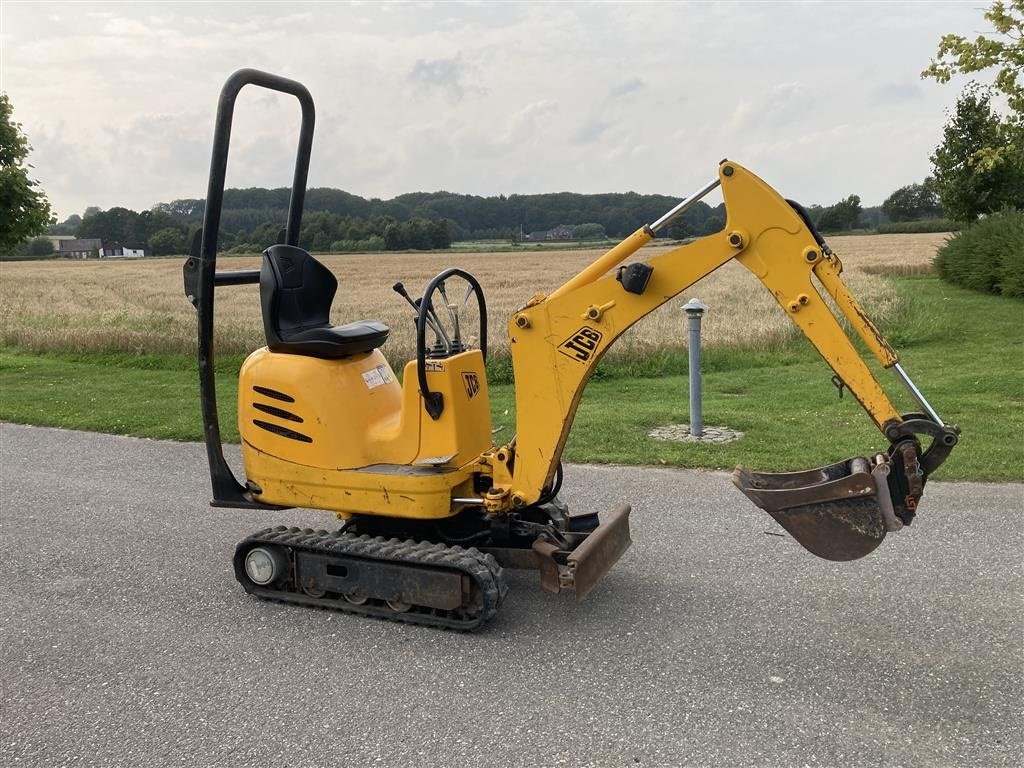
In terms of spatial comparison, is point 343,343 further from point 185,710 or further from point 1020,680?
point 1020,680

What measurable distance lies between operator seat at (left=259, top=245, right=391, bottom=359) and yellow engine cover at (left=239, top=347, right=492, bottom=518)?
103 mm

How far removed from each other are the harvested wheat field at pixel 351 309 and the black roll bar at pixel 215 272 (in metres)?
1.81

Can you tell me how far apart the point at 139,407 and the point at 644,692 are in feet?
29.5

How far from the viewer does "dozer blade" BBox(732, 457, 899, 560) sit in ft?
13.2

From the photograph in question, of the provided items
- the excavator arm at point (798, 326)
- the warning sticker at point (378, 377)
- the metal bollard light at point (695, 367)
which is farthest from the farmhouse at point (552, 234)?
the excavator arm at point (798, 326)

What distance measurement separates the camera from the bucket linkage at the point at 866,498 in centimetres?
401

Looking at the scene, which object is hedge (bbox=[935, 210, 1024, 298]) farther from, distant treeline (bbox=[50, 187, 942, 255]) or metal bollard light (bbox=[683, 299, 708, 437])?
metal bollard light (bbox=[683, 299, 708, 437])

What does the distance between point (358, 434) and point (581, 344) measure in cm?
143

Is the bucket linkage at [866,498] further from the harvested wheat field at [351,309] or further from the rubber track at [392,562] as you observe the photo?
the harvested wheat field at [351,309]

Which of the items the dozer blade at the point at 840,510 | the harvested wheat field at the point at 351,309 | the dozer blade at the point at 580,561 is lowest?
the dozer blade at the point at 580,561

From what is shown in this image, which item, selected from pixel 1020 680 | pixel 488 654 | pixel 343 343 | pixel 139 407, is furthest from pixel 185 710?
pixel 139 407

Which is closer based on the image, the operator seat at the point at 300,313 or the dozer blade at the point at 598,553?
the dozer blade at the point at 598,553

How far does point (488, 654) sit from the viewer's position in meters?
4.38

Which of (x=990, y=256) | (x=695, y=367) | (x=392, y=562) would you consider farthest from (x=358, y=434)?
(x=990, y=256)
